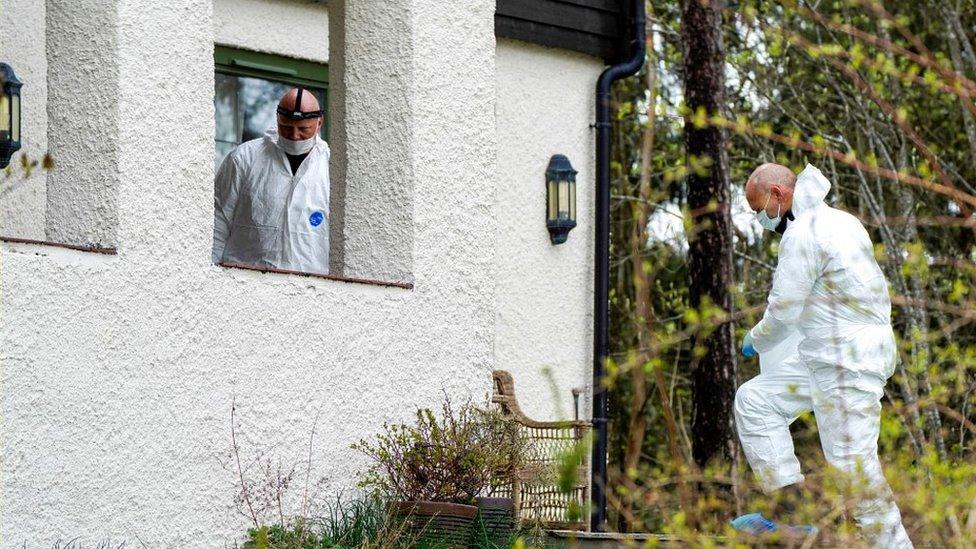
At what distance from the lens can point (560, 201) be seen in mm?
9164

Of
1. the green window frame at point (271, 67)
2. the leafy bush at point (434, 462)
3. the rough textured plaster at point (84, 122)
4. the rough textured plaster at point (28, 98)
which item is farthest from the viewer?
the green window frame at point (271, 67)

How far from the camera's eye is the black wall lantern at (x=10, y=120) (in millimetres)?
6020

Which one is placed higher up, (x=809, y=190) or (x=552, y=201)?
(x=552, y=201)

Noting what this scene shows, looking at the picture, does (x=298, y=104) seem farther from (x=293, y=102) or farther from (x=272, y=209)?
(x=272, y=209)

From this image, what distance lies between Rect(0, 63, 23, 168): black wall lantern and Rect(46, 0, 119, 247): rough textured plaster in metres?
0.44

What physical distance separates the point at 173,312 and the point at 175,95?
80cm

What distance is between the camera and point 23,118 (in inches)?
273

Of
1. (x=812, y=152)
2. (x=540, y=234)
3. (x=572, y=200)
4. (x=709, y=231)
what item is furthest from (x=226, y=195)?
(x=812, y=152)

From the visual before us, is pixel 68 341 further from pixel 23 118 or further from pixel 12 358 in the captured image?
pixel 23 118

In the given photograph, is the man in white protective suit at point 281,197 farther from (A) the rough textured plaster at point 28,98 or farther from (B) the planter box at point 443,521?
(B) the planter box at point 443,521

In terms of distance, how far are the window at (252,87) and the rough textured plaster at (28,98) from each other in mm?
1326

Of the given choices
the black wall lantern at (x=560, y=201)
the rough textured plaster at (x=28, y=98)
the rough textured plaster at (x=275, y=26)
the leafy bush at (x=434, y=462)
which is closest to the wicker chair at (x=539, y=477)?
the leafy bush at (x=434, y=462)

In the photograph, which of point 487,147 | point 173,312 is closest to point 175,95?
point 173,312

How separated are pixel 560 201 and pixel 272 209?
2.49 m
